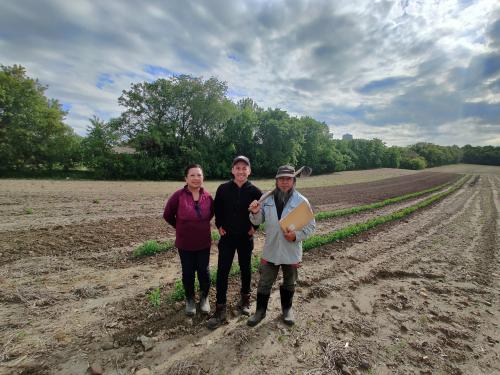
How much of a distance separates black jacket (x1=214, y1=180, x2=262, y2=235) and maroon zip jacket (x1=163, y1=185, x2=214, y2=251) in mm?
224

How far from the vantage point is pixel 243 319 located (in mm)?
3896

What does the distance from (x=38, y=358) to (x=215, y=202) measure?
9.10 feet

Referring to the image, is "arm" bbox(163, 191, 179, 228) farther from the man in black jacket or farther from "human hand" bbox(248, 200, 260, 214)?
"human hand" bbox(248, 200, 260, 214)

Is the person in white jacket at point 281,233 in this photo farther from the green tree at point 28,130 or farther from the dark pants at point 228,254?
the green tree at point 28,130

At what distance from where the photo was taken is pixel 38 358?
2.97 metres

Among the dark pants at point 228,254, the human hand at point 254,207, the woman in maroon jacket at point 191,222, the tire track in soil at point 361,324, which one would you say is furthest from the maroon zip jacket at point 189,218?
the tire track in soil at point 361,324

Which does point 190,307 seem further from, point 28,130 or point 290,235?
point 28,130

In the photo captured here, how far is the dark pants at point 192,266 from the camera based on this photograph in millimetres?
3775

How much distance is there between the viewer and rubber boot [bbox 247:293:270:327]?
3.76 metres

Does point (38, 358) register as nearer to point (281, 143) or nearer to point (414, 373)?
point (414, 373)

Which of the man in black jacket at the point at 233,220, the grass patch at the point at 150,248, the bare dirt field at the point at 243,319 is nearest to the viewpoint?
the bare dirt field at the point at 243,319

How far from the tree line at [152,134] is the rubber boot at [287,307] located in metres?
28.8

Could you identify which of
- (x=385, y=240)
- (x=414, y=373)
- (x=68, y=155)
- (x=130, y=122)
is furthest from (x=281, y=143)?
(x=414, y=373)

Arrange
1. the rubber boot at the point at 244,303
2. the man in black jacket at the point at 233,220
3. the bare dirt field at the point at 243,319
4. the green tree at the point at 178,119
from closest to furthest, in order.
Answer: the bare dirt field at the point at 243,319
the man in black jacket at the point at 233,220
the rubber boot at the point at 244,303
the green tree at the point at 178,119
